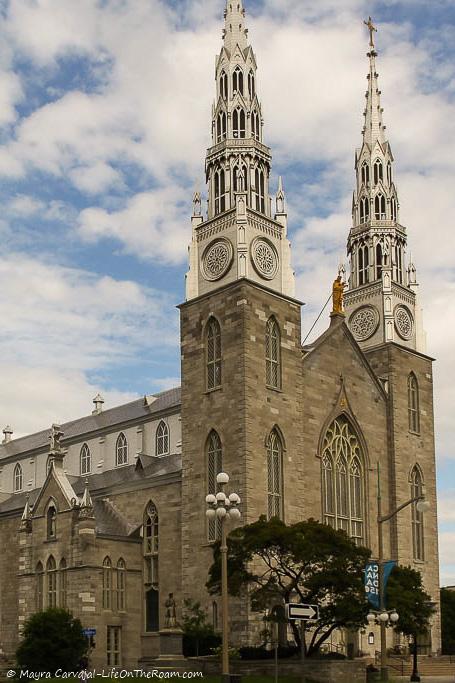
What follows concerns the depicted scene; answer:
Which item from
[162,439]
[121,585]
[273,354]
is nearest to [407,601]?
[273,354]

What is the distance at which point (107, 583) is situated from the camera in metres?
60.8

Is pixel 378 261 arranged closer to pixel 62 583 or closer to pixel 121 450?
pixel 121 450

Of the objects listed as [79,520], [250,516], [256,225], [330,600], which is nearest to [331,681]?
[330,600]

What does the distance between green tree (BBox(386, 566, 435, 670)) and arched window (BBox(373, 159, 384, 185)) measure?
31902 mm

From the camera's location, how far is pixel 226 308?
60938 millimetres

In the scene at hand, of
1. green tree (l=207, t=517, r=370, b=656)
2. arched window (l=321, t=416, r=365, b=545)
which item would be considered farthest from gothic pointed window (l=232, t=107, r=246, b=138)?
green tree (l=207, t=517, r=370, b=656)

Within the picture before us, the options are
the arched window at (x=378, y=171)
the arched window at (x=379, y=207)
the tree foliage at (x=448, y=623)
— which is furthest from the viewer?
the tree foliage at (x=448, y=623)

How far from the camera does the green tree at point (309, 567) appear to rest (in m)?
48.6

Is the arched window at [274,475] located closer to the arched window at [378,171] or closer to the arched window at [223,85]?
the arched window at [223,85]

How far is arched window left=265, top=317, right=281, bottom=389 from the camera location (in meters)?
60.9

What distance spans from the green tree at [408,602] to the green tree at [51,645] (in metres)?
15.6

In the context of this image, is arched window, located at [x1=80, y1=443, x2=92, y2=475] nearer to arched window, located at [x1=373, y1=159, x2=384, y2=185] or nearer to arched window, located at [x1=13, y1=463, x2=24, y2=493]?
arched window, located at [x1=13, y1=463, x2=24, y2=493]

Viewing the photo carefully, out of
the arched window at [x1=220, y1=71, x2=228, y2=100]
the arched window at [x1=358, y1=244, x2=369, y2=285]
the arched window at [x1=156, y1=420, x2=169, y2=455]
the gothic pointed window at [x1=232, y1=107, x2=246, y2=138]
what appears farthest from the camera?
the arched window at [x1=358, y1=244, x2=369, y2=285]

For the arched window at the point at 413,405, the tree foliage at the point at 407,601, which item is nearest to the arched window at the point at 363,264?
the arched window at the point at 413,405
